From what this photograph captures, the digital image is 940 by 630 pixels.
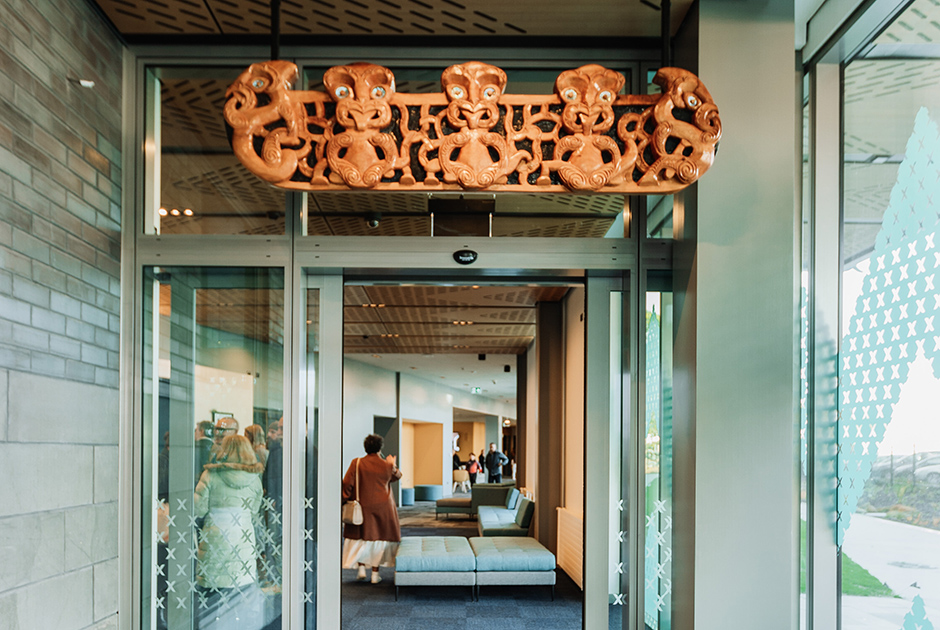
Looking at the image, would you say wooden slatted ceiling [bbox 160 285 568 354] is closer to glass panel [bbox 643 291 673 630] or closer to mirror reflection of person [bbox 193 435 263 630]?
mirror reflection of person [bbox 193 435 263 630]

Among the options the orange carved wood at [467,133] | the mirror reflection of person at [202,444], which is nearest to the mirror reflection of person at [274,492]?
the mirror reflection of person at [202,444]

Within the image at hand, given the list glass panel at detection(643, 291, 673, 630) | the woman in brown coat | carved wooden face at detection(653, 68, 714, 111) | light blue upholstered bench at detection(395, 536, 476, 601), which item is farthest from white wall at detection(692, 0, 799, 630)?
the woman in brown coat

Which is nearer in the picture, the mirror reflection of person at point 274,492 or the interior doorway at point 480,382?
the mirror reflection of person at point 274,492

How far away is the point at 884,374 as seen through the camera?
119 inches

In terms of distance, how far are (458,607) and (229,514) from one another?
3.62 m

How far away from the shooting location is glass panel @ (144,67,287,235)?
139 inches

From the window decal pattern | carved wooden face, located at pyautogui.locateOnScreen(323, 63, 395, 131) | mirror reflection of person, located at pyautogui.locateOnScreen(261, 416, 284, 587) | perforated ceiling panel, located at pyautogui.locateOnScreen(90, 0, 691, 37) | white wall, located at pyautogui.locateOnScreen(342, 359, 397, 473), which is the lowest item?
white wall, located at pyautogui.locateOnScreen(342, 359, 397, 473)

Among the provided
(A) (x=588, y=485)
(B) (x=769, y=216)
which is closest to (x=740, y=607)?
(A) (x=588, y=485)

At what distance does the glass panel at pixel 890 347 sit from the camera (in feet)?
8.80

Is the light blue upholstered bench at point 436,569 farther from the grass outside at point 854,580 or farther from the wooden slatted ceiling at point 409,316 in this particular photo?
the grass outside at point 854,580

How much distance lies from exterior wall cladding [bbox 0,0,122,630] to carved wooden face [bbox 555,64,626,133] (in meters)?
1.80

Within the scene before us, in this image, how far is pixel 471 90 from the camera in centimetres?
A: 242

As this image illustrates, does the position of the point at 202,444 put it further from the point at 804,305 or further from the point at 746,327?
the point at 804,305

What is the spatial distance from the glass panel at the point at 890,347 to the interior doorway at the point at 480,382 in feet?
4.37
